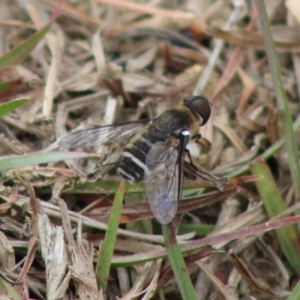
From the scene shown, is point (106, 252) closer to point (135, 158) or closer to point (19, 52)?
point (135, 158)

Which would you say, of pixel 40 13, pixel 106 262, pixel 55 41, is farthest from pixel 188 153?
pixel 40 13

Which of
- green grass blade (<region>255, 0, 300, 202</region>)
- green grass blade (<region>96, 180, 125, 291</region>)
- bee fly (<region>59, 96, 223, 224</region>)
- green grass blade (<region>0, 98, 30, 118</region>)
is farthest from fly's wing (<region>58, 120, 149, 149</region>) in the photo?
green grass blade (<region>255, 0, 300, 202</region>)

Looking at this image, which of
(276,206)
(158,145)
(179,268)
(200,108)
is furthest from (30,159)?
(276,206)

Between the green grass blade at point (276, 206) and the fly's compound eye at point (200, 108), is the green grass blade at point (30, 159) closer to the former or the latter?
the fly's compound eye at point (200, 108)

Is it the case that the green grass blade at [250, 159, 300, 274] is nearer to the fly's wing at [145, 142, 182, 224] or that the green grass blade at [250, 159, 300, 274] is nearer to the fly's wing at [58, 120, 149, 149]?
the fly's wing at [145, 142, 182, 224]

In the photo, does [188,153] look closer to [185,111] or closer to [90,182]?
[185,111]

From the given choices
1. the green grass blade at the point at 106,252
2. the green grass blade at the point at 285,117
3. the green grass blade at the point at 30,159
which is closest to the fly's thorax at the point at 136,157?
the green grass blade at the point at 30,159

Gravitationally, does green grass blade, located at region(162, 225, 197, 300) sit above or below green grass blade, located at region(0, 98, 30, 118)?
below
